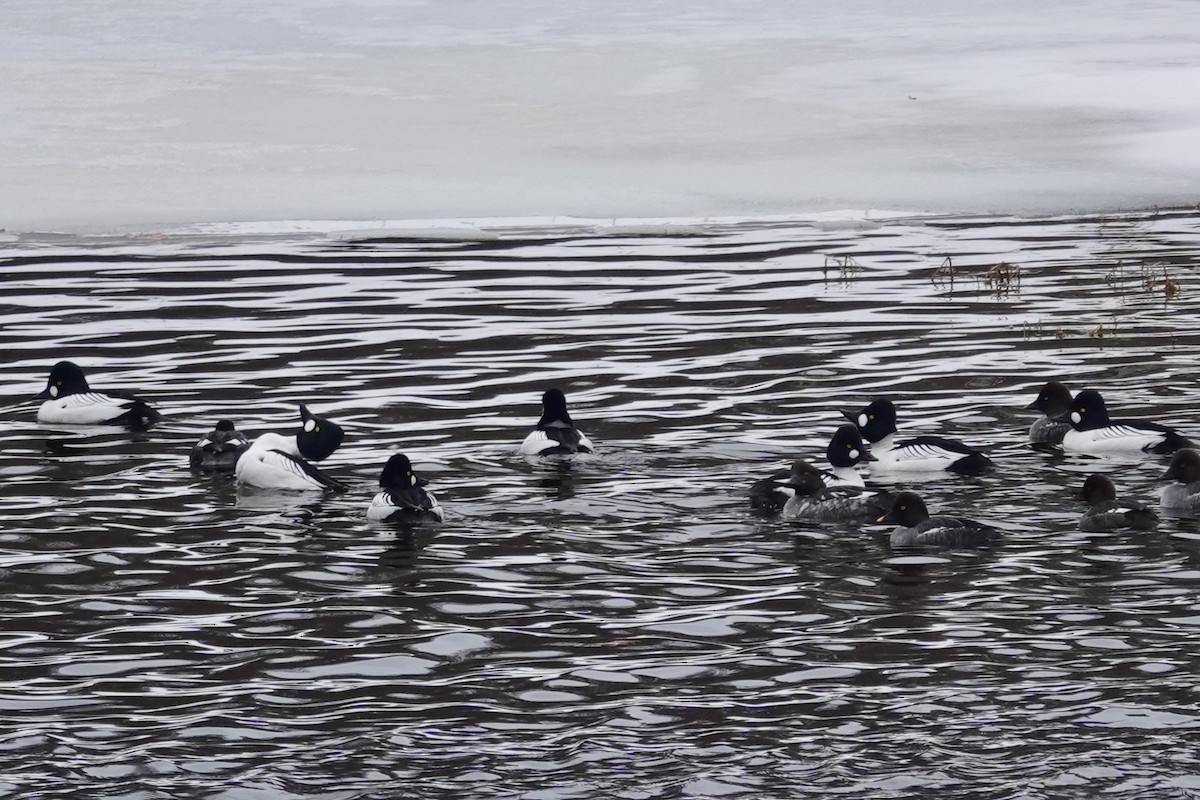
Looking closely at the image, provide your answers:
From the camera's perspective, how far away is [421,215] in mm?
18875

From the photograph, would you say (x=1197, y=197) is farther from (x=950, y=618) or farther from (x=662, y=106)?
(x=950, y=618)

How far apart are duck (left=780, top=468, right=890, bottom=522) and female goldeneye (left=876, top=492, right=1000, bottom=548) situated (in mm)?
342

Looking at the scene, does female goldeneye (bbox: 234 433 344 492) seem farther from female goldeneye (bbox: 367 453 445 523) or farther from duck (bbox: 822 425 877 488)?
duck (bbox: 822 425 877 488)

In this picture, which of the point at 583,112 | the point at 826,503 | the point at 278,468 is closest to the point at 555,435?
the point at 278,468

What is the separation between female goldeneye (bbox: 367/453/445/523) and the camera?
9469 millimetres

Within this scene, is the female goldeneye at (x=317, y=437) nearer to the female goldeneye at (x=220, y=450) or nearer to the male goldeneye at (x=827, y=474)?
the female goldeneye at (x=220, y=450)

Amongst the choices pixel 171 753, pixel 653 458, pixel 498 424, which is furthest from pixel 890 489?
pixel 171 753

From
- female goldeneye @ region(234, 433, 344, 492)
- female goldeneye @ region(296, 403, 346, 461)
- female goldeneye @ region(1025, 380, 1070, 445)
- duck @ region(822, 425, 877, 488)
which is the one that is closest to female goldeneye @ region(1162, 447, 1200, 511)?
female goldeneye @ region(1025, 380, 1070, 445)

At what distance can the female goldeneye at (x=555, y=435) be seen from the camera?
35.3 feet

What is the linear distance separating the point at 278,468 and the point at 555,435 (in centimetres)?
161

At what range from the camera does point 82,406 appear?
39.5ft

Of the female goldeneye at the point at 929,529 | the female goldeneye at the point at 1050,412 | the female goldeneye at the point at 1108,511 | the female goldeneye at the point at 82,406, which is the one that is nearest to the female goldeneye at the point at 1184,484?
the female goldeneye at the point at 1108,511

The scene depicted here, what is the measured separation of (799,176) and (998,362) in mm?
7306

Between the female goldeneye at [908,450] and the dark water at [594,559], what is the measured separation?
0.55 feet
